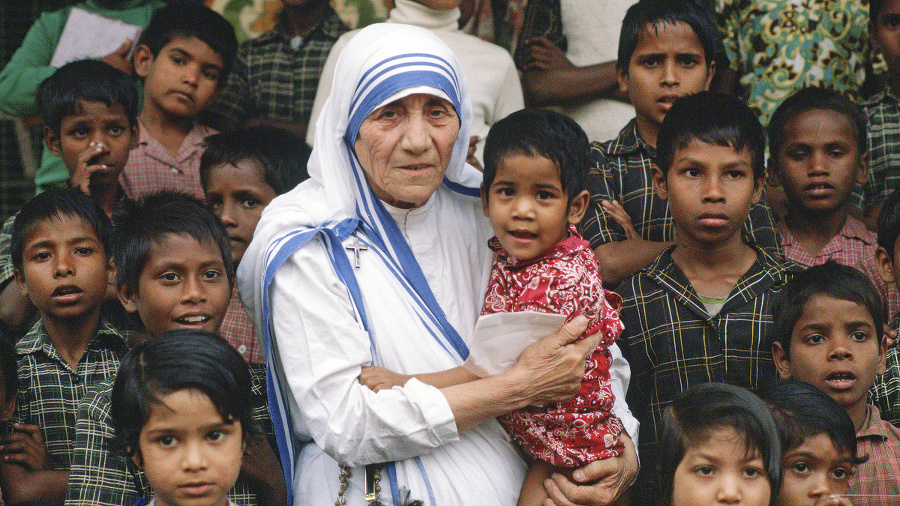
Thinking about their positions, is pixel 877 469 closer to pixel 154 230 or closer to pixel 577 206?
pixel 577 206

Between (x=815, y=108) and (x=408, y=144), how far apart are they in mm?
2050

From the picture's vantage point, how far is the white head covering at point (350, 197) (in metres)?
2.88

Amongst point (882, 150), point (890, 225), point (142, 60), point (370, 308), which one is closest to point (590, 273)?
point (370, 308)

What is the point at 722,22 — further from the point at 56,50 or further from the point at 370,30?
the point at 56,50

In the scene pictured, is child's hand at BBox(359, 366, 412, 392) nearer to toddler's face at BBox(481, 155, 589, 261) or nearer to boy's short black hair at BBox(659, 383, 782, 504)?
toddler's face at BBox(481, 155, 589, 261)

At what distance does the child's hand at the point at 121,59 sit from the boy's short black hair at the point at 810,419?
11.7 ft

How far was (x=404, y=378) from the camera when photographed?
2803mm

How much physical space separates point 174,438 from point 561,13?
11.0ft

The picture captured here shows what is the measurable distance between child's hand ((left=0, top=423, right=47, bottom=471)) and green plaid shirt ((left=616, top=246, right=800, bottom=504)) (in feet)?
6.75

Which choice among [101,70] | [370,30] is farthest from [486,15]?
[370,30]

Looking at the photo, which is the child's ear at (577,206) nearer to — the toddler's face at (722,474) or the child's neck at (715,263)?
the child's neck at (715,263)

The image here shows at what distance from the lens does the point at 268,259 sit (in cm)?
283

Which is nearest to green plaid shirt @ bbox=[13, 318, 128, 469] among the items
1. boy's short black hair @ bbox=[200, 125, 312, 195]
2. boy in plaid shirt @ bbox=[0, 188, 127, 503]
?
boy in plaid shirt @ bbox=[0, 188, 127, 503]

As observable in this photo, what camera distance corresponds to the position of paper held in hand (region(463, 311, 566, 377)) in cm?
281
